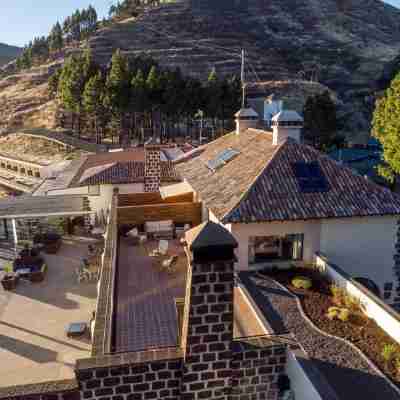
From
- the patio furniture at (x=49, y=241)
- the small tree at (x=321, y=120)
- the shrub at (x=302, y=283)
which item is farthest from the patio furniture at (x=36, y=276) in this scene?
the small tree at (x=321, y=120)

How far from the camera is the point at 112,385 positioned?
7840 millimetres

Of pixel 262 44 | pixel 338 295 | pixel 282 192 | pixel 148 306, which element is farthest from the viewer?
pixel 262 44

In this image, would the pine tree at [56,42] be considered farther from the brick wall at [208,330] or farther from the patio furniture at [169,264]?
the brick wall at [208,330]

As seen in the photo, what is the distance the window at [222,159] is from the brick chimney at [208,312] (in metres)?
14.3

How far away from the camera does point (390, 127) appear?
31.3 metres

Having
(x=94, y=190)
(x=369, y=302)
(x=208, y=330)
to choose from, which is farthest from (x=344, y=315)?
(x=94, y=190)

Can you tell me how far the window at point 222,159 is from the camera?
21.9m

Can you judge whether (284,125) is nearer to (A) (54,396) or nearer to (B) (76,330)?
(B) (76,330)

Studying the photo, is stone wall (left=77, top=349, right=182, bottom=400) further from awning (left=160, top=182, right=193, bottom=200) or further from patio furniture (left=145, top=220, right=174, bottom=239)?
awning (left=160, top=182, right=193, bottom=200)

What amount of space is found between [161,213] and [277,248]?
7543mm

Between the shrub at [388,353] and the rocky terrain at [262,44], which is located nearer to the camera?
the shrub at [388,353]

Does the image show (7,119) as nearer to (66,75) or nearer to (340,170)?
(66,75)

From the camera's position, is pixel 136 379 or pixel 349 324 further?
pixel 349 324

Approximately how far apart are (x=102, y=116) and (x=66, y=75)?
1309 centimetres
